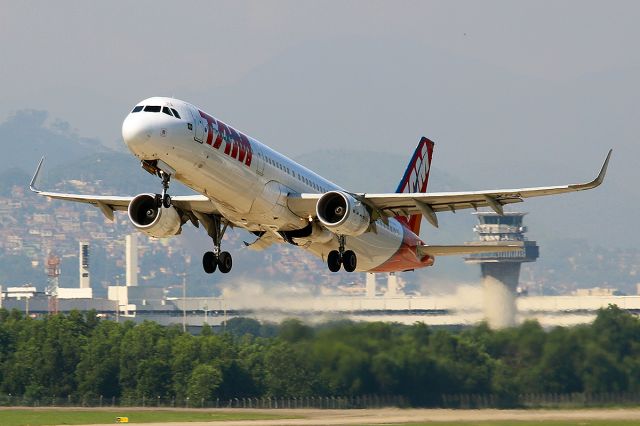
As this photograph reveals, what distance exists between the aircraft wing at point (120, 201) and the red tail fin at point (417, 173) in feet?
44.3

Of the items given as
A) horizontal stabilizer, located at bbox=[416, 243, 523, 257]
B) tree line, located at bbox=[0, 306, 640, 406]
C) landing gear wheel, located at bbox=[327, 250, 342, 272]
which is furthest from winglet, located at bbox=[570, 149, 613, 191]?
tree line, located at bbox=[0, 306, 640, 406]

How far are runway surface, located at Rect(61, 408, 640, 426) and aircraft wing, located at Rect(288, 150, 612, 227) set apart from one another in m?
15.9

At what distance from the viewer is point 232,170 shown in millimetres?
42156

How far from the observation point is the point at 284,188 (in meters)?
44.8

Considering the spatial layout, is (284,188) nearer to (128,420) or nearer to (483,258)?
(128,420)

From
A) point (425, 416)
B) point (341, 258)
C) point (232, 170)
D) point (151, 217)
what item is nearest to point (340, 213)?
point (341, 258)

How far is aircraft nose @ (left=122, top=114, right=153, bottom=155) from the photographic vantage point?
39406 mm

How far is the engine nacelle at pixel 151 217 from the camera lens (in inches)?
1746

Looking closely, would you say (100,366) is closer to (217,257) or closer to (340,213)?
(217,257)

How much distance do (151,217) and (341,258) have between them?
281 inches

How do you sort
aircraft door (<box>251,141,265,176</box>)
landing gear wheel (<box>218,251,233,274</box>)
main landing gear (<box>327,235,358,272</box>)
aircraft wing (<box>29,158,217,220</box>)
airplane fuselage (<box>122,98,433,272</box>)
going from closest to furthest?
airplane fuselage (<box>122,98,433,272</box>) → aircraft door (<box>251,141,265,176</box>) → aircraft wing (<box>29,158,217,220</box>) → landing gear wheel (<box>218,251,233,274</box>) → main landing gear (<box>327,235,358,272</box>)

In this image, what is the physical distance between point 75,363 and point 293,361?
25.7 metres

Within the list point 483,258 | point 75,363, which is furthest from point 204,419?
point 483,258

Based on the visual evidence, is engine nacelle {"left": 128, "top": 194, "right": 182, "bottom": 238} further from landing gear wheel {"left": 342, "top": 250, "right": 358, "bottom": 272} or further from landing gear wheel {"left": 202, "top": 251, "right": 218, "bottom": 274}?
landing gear wheel {"left": 342, "top": 250, "right": 358, "bottom": 272}
